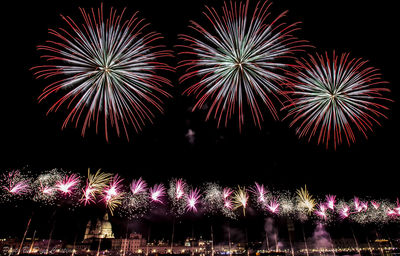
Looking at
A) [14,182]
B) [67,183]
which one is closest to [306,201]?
[67,183]

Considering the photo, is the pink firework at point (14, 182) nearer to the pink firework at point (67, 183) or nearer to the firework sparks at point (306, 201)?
the pink firework at point (67, 183)

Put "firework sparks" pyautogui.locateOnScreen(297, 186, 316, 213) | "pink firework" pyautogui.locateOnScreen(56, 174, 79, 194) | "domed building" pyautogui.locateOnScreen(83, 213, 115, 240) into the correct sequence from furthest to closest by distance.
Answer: "domed building" pyautogui.locateOnScreen(83, 213, 115, 240) < "firework sparks" pyautogui.locateOnScreen(297, 186, 316, 213) < "pink firework" pyautogui.locateOnScreen(56, 174, 79, 194)

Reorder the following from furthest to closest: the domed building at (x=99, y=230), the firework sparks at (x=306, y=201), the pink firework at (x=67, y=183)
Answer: the domed building at (x=99, y=230) → the firework sparks at (x=306, y=201) → the pink firework at (x=67, y=183)

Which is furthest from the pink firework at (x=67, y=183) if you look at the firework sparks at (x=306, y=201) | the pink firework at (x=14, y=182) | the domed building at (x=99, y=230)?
the domed building at (x=99, y=230)

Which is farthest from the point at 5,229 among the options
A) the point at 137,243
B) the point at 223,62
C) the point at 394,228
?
the point at 394,228

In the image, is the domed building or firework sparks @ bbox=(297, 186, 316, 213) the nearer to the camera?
firework sparks @ bbox=(297, 186, 316, 213)

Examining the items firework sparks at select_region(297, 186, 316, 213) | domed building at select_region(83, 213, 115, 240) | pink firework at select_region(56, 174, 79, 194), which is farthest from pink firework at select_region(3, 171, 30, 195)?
domed building at select_region(83, 213, 115, 240)

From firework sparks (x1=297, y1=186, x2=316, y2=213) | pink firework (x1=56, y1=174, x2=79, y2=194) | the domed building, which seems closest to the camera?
pink firework (x1=56, y1=174, x2=79, y2=194)

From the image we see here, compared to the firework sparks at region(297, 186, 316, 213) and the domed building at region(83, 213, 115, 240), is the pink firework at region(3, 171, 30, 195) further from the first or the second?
the domed building at region(83, 213, 115, 240)

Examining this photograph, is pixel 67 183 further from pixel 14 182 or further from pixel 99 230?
pixel 99 230

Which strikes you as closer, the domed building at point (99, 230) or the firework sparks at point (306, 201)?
the firework sparks at point (306, 201)

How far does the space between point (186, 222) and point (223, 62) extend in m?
115

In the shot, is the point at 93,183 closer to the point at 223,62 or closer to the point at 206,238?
the point at 223,62

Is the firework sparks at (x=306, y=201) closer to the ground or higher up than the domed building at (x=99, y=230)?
closer to the ground
